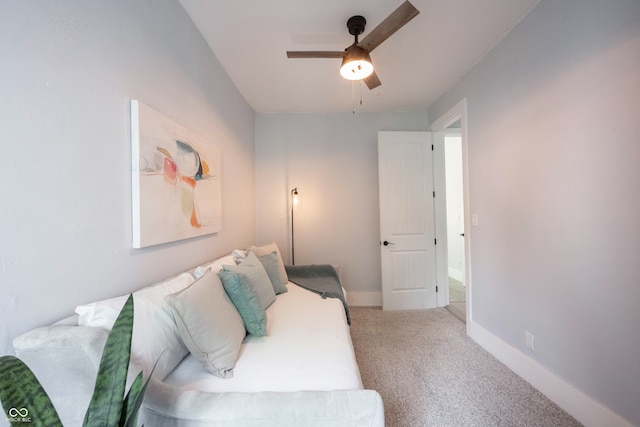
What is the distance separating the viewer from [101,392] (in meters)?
0.55

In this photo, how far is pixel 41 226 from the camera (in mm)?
803

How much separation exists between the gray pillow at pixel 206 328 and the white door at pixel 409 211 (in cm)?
226

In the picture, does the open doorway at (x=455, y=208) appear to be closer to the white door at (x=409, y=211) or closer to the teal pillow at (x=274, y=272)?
the white door at (x=409, y=211)

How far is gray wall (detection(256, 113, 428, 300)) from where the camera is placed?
325 centimetres

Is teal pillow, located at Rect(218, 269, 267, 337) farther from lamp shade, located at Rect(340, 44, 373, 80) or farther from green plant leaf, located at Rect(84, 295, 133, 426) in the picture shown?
lamp shade, located at Rect(340, 44, 373, 80)

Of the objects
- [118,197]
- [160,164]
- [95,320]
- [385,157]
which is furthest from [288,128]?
[95,320]

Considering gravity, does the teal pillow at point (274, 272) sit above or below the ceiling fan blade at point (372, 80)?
below

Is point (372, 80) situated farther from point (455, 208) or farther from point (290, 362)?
point (455, 208)

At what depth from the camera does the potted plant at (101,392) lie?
1.51 feet

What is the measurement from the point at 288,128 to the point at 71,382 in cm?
304

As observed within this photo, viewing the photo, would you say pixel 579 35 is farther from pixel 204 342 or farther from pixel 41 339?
pixel 41 339

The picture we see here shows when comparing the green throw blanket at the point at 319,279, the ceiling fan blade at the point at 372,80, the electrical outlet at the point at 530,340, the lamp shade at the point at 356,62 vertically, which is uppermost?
the ceiling fan blade at the point at 372,80

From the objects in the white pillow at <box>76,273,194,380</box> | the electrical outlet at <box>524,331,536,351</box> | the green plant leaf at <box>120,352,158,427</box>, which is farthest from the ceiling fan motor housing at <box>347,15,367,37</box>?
the electrical outlet at <box>524,331,536,351</box>

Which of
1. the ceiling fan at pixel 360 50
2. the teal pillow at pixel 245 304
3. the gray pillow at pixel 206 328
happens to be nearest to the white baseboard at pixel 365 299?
the teal pillow at pixel 245 304
